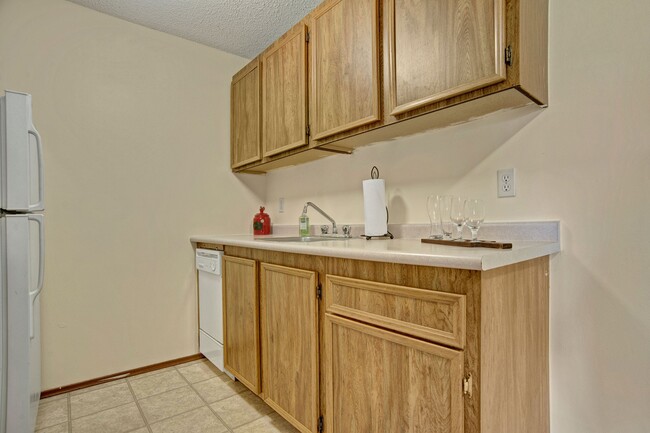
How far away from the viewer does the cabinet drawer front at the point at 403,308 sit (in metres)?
0.93

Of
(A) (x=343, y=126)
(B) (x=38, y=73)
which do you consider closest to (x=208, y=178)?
(B) (x=38, y=73)

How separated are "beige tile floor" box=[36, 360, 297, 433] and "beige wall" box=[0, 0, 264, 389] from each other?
201 millimetres

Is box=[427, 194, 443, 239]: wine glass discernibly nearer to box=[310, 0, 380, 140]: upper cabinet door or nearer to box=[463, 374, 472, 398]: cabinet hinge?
box=[310, 0, 380, 140]: upper cabinet door

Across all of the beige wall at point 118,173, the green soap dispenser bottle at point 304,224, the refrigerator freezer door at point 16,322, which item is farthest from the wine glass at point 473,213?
the beige wall at point 118,173

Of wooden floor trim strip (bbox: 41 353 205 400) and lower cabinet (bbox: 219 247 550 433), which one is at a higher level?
lower cabinet (bbox: 219 247 550 433)

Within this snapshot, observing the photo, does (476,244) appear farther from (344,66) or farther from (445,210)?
(344,66)

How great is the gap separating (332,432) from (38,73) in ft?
8.42

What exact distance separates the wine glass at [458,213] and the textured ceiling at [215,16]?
5.11 feet

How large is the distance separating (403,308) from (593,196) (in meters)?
0.80

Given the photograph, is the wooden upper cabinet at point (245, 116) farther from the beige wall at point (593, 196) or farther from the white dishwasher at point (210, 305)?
the beige wall at point (593, 196)

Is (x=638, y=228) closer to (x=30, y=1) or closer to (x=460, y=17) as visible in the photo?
(x=460, y=17)

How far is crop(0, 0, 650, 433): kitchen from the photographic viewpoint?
3.68ft

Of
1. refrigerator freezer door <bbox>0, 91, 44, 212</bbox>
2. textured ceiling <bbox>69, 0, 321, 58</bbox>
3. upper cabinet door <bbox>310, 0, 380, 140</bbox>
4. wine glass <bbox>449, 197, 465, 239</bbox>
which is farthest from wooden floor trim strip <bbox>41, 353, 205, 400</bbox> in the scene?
textured ceiling <bbox>69, 0, 321, 58</bbox>

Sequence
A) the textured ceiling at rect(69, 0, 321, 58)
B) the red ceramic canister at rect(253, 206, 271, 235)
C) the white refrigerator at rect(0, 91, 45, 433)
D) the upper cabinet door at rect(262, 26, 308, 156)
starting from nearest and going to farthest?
the white refrigerator at rect(0, 91, 45, 433) < the upper cabinet door at rect(262, 26, 308, 156) < the textured ceiling at rect(69, 0, 321, 58) < the red ceramic canister at rect(253, 206, 271, 235)
